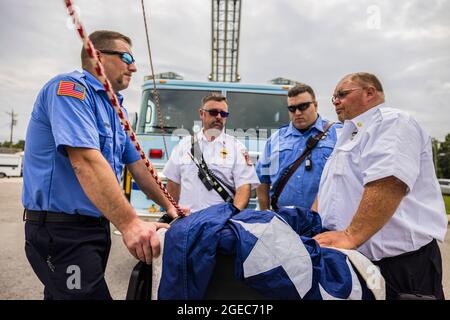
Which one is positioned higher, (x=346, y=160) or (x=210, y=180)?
(x=346, y=160)

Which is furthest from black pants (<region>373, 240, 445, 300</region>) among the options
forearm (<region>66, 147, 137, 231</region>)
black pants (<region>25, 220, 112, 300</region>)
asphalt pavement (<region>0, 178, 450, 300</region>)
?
asphalt pavement (<region>0, 178, 450, 300</region>)

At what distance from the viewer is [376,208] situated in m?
1.49

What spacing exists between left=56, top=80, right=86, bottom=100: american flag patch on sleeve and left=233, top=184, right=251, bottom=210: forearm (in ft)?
5.54

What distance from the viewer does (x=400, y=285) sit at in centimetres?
165

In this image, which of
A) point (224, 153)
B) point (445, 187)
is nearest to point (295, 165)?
point (224, 153)

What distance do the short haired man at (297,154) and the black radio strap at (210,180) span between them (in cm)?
48

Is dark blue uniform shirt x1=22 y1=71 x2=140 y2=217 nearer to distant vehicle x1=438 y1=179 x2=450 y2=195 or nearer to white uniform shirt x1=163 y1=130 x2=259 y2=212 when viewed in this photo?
white uniform shirt x1=163 y1=130 x2=259 y2=212

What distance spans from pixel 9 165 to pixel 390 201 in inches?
1200

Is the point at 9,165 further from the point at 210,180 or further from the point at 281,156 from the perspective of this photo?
the point at 281,156

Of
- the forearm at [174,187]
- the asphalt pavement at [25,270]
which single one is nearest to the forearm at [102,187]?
the forearm at [174,187]

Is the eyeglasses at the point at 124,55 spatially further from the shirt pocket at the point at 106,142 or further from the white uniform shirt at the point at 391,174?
the white uniform shirt at the point at 391,174
